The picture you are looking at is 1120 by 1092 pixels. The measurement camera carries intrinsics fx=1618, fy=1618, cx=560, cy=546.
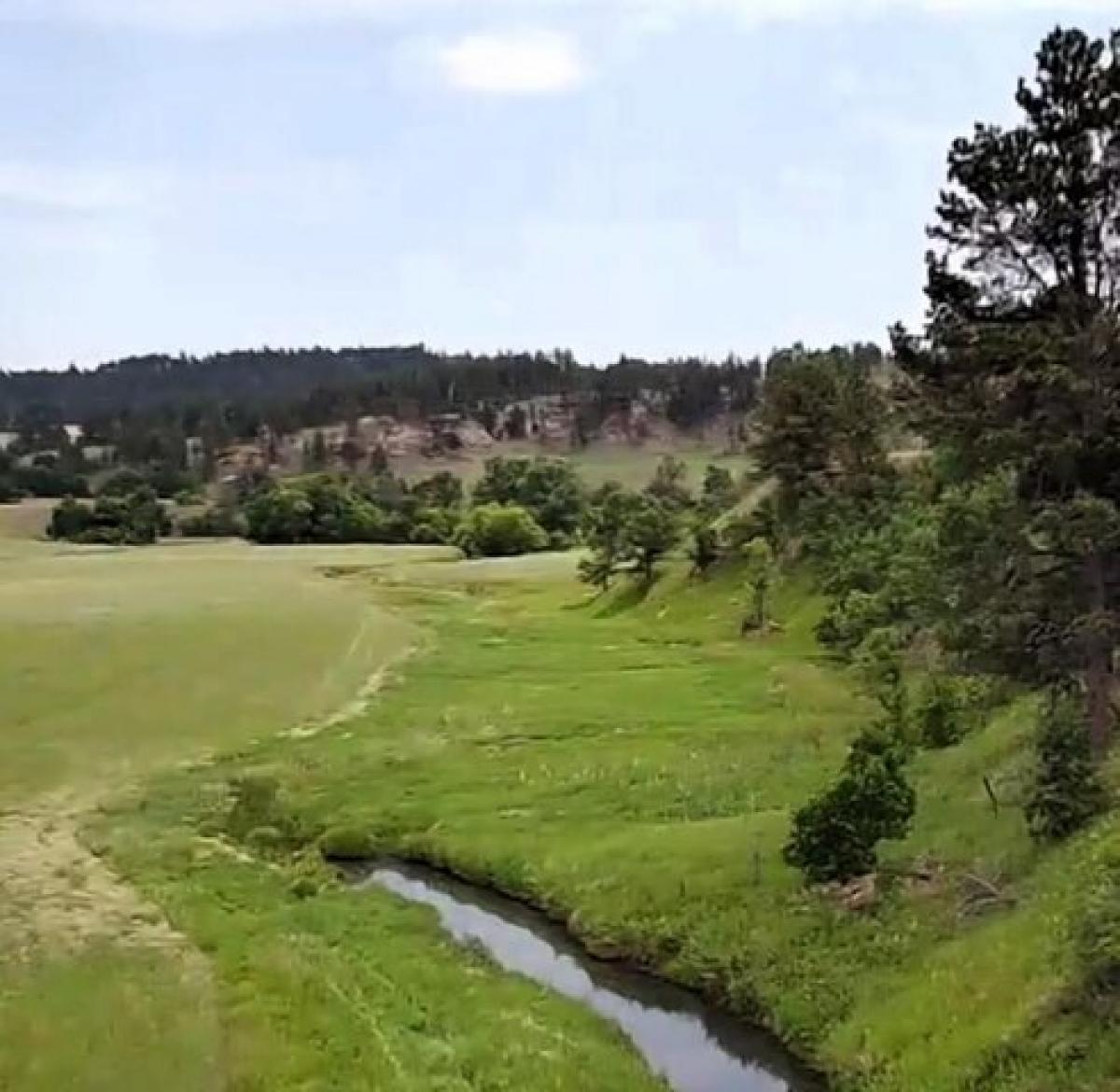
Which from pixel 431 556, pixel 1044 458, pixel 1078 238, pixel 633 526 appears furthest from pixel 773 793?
pixel 431 556

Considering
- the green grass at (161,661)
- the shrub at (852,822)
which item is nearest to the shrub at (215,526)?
the green grass at (161,661)

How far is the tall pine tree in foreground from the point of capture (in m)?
35.2

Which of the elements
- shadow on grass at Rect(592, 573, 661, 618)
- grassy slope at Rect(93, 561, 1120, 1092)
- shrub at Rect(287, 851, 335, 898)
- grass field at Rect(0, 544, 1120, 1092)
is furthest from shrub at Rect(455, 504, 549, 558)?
shrub at Rect(287, 851, 335, 898)

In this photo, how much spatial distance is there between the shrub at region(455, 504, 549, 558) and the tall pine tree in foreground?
125m

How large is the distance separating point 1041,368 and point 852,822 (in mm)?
11071

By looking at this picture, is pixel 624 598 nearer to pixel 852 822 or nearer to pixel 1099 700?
pixel 852 822

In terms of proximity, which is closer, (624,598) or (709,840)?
(709,840)

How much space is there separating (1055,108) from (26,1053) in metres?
28.8

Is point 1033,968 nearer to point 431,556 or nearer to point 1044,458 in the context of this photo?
point 1044,458

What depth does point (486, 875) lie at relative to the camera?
147ft

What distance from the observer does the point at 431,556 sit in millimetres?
155250

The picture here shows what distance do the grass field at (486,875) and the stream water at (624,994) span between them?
0.65m

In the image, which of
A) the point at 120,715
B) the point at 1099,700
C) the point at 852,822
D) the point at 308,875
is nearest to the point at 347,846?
the point at 308,875

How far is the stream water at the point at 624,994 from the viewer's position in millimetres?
31344
